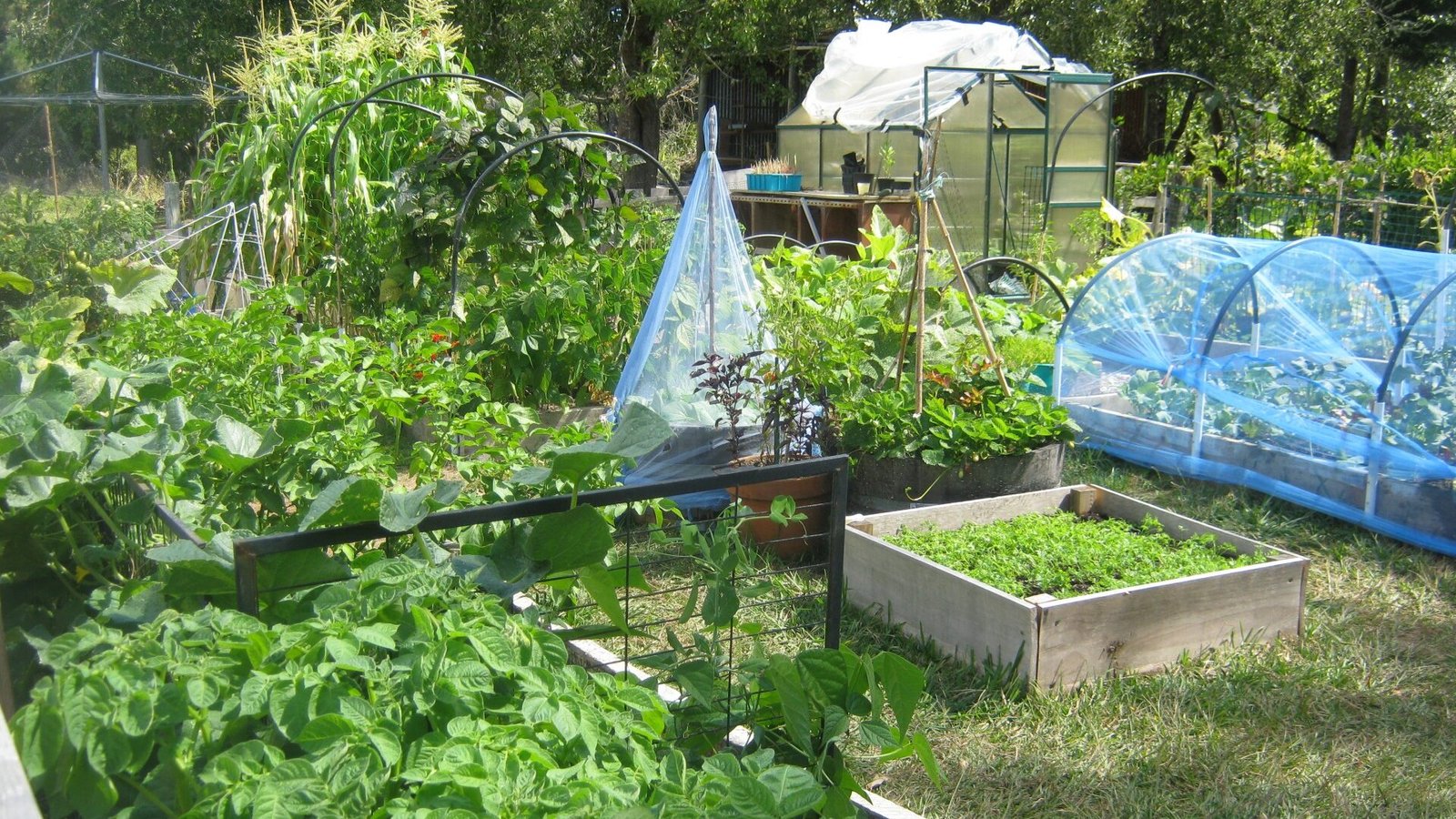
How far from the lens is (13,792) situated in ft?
2.59

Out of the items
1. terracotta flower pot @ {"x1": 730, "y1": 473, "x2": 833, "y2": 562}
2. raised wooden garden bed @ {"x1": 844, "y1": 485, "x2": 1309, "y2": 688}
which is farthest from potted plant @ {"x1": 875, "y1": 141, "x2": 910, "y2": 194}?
raised wooden garden bed @ {"x1": 844, "y1": 485, "x2": 1309, "y2": 688}

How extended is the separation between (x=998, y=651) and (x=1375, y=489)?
216 centimetres

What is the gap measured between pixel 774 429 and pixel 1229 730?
81.8 inches

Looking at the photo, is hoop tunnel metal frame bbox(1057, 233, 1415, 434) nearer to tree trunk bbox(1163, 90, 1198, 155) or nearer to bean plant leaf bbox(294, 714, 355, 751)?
bean plant leaf bbox(294, 714, 355, 751)

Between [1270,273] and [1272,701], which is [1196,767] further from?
[1270,273]

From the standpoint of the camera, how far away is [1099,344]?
595 cm

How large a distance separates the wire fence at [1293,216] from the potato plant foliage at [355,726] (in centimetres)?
1011

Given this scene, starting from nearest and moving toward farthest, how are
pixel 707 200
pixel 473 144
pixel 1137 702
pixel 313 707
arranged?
pixel 313 707 < pixel 1137 702 < pixel 707 200 < pixel 473 144

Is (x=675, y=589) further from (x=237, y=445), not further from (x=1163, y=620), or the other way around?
(x=1163, y=620)

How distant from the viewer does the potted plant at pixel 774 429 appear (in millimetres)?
4602

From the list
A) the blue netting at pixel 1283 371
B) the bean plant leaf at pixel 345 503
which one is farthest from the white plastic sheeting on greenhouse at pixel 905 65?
the bean plant leaf at pixel 345 503

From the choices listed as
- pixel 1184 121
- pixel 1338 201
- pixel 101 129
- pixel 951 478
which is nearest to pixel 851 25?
pixel 1184 121

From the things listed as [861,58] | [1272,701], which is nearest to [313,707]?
[1272,701]

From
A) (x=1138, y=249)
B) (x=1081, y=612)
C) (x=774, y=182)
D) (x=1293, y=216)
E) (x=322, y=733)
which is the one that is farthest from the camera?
(x=774, y=182)
